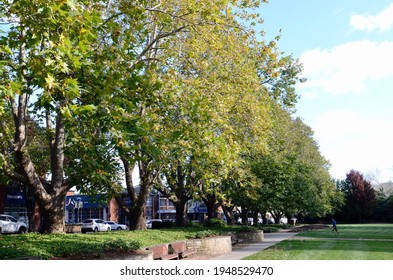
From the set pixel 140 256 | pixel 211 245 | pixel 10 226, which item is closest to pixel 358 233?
pixel 211 245

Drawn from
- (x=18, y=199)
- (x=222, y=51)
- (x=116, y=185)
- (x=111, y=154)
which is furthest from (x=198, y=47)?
(x=18, y=199)

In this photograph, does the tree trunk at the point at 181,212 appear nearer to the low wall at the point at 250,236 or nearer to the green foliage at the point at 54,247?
the low wall at the point at 250,236

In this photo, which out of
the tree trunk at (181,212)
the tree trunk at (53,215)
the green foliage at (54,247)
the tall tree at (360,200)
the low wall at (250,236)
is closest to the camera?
the green foliage at (54,247)

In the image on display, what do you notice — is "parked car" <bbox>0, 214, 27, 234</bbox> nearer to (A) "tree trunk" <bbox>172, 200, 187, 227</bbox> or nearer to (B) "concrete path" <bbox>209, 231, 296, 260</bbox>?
(A) "tree trunk" <bbox>172, 200, 187, 227</bbox>

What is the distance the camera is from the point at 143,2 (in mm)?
13297

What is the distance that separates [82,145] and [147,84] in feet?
14.8

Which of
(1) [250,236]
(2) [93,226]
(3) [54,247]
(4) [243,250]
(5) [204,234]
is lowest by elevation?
(4) [243,250]

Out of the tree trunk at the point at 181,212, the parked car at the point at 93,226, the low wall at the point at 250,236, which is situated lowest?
the low wall at the point at 250,236

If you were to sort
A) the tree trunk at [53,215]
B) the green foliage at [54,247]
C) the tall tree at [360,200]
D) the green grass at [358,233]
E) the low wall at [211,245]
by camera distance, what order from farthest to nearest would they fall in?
the tall tree at [360,200]
the green grass at [358,233]
the low wall at [211,245]
the tree trunk at [53,215]
the green foliage at [54,247]

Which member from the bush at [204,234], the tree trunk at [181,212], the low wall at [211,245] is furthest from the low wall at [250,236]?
the low wall at [211,245]

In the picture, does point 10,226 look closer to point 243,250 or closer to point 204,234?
point 204,234

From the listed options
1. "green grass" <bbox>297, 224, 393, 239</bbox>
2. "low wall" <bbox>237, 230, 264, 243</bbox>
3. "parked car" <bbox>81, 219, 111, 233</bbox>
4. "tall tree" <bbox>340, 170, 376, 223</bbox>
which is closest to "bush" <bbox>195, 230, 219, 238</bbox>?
"low wall" <bbox>237, 230, 264, 243</bbox>

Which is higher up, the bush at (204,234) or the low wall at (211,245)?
the bush at (204,234)

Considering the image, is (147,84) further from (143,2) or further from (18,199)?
(18,199)
